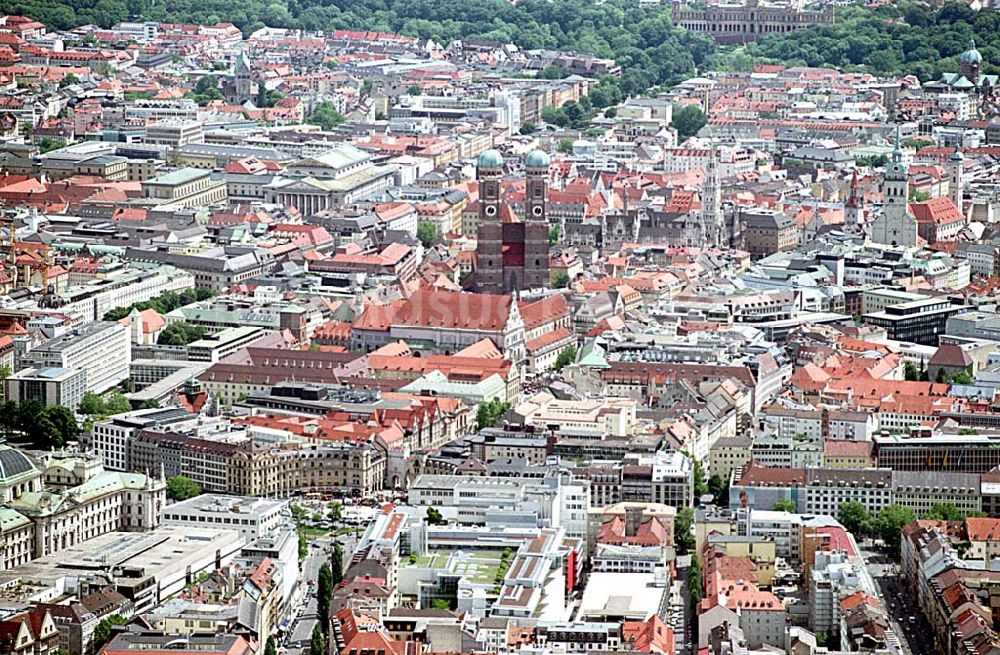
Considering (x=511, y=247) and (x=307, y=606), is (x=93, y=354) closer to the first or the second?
(x=511, y=247)

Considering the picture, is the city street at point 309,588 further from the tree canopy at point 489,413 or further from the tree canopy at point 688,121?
the tree canopy at point 688,121

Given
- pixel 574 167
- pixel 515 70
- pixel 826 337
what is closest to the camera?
pixel 826 337

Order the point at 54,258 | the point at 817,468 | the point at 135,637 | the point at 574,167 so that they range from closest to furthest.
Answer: the point at 135,637
the point at 817,468
the point at 54,258
the point at 574,167

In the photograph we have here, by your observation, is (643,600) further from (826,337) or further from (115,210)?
(115,210)

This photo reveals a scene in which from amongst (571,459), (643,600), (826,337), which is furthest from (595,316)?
(643,600)

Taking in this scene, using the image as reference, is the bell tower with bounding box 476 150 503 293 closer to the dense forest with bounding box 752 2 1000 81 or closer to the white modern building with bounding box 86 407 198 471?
the white modern building with bounding box 86 407 198 471

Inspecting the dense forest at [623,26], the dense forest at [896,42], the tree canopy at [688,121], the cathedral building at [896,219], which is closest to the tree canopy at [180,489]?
the cathedral building at [896,219]

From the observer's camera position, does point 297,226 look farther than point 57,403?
Yes

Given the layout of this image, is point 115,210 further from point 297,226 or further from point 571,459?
point 571,459
